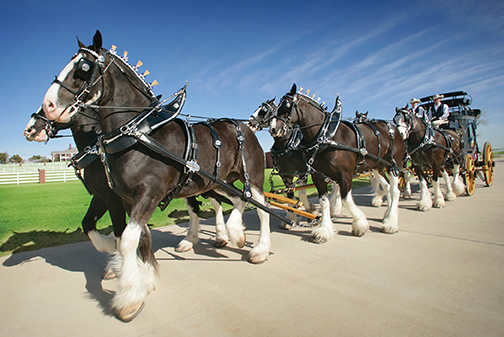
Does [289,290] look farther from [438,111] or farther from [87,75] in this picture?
[438,111]

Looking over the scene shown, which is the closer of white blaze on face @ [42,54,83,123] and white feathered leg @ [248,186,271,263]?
white blaze on face @ [42,54,83,123]

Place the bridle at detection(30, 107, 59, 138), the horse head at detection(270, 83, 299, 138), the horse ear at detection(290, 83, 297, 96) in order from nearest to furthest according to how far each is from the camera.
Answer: the bridle at detection(30, 107, 59, 138)
the horse head at detection(270, 83, 299, 138)
the horse ear at detection(290, 83, 297, 96)

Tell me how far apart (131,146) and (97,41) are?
1091 millimetres

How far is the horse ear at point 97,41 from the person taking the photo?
9.16ft

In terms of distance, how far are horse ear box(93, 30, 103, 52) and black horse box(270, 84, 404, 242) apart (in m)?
2.80

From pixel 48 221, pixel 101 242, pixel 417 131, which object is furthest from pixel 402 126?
pixel 48 221

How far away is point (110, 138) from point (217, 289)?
1955mm

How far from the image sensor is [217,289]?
3.15 metres

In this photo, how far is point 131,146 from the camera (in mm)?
2830

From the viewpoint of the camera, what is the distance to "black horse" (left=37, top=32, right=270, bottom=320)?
2641 mm

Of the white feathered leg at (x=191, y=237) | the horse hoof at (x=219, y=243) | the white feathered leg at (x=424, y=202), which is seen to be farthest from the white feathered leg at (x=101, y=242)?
the white feathered leg at (x=424, y=202)

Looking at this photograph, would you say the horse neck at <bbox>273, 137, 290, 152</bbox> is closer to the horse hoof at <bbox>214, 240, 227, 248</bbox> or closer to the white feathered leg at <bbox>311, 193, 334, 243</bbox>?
the white feathered leg at <bbox>311, 193, 334, 243</bbox>

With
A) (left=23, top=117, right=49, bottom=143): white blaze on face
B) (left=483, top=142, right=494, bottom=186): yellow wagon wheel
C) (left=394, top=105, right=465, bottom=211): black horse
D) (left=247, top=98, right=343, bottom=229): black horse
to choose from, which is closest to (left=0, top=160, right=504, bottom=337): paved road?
(left=247, top=98, right=343, bottom=229): black horse

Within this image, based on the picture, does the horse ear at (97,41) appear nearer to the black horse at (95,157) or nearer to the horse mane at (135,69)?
the horse mane at (135,69)
